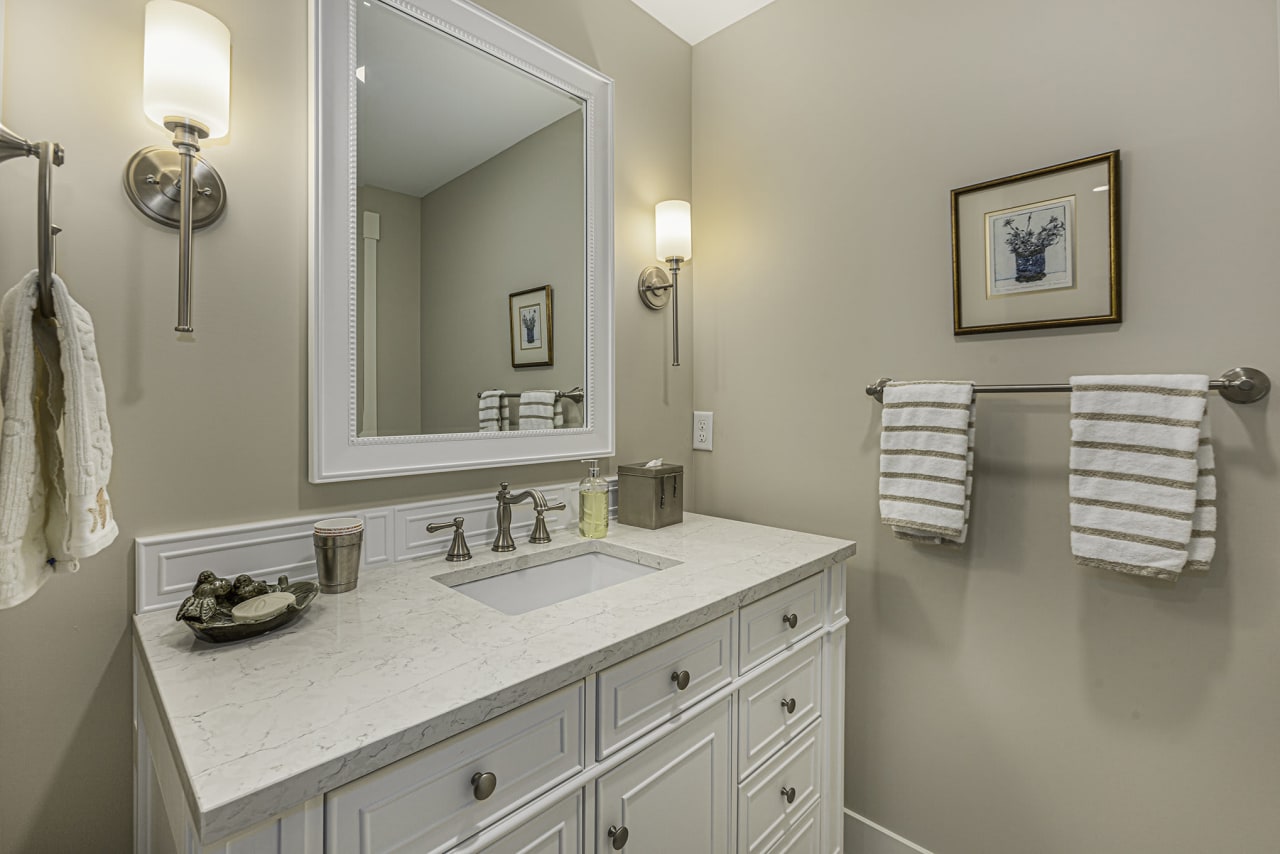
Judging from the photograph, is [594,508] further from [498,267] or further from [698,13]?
[698,13]

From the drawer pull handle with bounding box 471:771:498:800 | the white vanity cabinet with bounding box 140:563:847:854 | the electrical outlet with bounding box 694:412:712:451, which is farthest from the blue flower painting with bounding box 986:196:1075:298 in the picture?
the drawer pull handle with bounding box 471:771:498:800

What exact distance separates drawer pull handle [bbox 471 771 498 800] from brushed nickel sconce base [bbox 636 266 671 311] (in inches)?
55.1

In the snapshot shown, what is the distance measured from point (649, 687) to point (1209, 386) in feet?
3.82

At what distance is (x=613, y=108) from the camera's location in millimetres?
1724

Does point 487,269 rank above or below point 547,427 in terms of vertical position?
above

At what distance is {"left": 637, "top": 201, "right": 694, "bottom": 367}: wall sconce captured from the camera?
1.78 m

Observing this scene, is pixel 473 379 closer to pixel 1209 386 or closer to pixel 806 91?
pixel 806 91

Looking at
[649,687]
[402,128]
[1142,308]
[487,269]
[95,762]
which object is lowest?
[95,762]

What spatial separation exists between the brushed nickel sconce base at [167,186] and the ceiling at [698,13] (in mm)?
1390

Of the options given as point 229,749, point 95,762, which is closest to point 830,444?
point 229,749

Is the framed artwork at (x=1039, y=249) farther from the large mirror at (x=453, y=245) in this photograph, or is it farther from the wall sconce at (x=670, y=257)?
the large mirror at (x=453, y=245)

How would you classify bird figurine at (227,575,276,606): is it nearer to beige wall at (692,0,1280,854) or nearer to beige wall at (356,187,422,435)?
beige wall at (356,187,422,435)

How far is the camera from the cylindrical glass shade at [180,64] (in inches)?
36.0

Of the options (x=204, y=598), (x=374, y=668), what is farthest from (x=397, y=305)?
(x=374, y=668)
